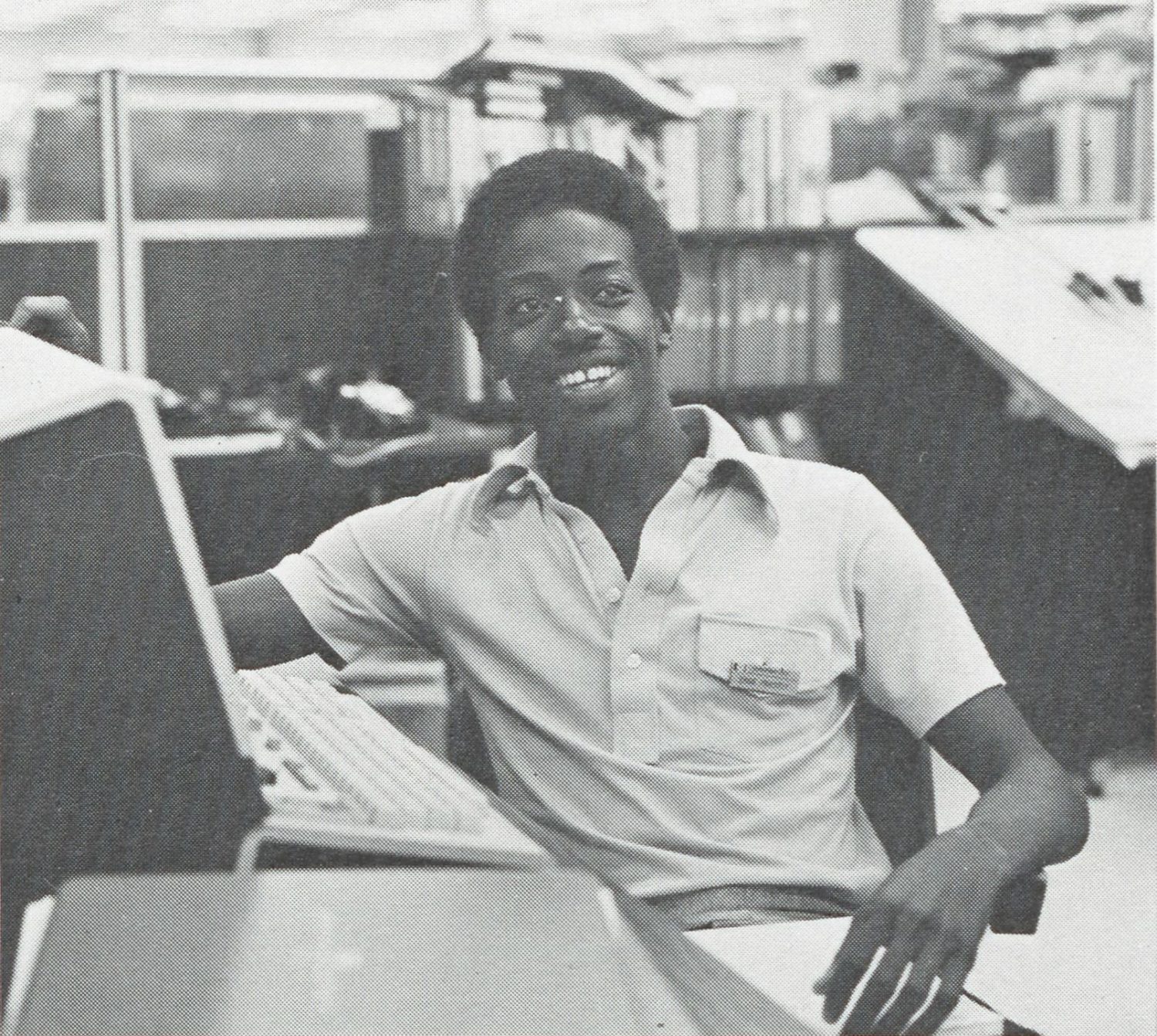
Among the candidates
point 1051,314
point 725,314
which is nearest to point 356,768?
point 1051,314

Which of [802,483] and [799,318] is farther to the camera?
[799,318]

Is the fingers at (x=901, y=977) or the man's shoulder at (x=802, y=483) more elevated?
the man's shoulder at (x=802, y=483)

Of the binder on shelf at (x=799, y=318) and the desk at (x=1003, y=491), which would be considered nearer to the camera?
the desk at (x=1003, y=491)

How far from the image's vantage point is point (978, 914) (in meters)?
0.95

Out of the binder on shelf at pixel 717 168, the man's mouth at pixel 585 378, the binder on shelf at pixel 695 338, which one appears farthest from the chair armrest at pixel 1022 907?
the binder on shelf at pixel 717 168

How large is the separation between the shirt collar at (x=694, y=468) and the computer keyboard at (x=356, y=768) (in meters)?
0.33

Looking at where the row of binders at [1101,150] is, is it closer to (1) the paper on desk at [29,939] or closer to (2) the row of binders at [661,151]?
(2) the row of binders at [661,151]

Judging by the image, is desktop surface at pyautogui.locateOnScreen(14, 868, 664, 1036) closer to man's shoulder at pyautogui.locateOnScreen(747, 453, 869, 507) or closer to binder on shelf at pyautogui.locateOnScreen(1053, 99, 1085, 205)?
man's shoulder at pyautogui.locateOnScreen(747, 453, 869, 507)

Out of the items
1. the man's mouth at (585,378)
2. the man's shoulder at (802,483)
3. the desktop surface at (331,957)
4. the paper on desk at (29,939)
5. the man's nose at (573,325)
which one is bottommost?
the paper on desk at (29,939)

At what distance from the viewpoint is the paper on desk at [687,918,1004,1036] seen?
81cm

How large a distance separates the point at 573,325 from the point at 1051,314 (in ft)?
5.91

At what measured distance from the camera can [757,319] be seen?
126 inches

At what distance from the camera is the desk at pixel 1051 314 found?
8.38 feet

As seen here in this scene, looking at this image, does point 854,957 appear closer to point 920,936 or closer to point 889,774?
point 920,936
